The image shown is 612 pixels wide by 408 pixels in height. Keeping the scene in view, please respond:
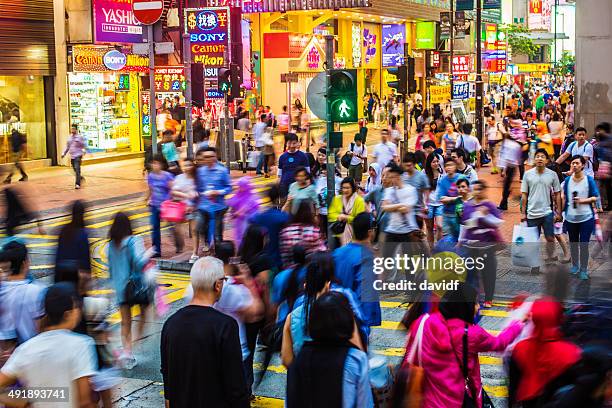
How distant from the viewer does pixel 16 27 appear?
2700cm

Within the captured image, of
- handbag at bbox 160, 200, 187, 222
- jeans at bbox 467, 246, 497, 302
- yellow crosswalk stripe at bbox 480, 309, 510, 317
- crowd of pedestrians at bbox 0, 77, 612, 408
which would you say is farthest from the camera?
handbag at bbox 160, 200, 187, 222

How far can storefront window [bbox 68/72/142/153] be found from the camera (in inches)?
1159

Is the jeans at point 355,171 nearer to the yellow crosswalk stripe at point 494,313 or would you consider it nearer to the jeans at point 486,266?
the jeans at point 486,266

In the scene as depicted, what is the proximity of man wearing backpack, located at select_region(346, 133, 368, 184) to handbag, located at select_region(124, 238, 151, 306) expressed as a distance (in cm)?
1029

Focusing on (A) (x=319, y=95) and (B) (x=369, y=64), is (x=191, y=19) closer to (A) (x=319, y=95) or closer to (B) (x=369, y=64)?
(A) (x=319, y=95)

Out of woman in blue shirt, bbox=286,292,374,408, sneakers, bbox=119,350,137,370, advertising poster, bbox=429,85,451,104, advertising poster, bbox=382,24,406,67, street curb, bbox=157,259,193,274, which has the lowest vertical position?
sneakers, bbox=119,350,137,370

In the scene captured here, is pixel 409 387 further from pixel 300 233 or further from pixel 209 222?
pixel 209 222

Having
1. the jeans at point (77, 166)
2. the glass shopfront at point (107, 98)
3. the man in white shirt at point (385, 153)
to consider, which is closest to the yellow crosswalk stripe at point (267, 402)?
the man in white shirt at point (385, 153)

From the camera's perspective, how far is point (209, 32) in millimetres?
21766

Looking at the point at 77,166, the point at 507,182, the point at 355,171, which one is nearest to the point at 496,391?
the point at 507,182

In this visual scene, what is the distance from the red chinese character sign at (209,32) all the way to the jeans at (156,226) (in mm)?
8263

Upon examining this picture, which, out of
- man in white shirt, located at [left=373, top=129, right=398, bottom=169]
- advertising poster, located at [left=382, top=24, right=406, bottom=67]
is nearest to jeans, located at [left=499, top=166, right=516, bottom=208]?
man in white shirt, located at [left=373, top=129, right=398, bottom=169]

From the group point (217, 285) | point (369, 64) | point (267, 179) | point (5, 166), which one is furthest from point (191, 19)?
point (369, 64)

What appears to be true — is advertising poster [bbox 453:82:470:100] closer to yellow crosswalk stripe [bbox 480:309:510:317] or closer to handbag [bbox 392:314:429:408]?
yellow crosswalk stripe [bbox 480:309:510:317]
